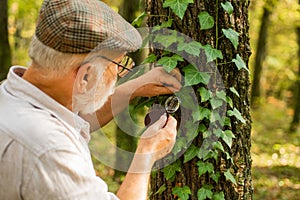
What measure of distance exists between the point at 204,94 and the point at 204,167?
0.42 metres

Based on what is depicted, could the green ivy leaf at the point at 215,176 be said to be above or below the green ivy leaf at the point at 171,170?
above

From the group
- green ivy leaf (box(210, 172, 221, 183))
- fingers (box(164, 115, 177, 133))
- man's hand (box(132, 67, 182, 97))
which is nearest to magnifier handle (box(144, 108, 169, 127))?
fingers (box(164, 115, 177, 133))

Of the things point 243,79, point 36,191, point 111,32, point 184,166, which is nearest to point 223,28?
point 243,79

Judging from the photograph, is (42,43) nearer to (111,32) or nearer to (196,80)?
(111,32)

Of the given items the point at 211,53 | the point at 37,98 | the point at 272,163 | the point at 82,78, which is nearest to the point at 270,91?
the point at 272,163

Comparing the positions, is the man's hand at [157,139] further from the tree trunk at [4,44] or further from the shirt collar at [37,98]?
the tree trunk at [4,44]

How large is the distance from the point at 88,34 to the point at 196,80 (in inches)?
36.9

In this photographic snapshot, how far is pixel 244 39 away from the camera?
300 centimetres

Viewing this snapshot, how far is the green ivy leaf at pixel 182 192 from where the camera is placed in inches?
116

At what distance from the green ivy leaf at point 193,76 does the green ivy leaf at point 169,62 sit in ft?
0.25

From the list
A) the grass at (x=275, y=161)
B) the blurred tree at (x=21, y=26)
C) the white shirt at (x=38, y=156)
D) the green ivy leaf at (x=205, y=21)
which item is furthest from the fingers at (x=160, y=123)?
the blurred tree at (x=21, y=26)

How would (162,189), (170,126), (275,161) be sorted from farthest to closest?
(275,161), (162,189), (170,126)

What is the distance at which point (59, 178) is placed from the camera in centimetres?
184

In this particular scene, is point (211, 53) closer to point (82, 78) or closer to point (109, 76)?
point (109, 76)
